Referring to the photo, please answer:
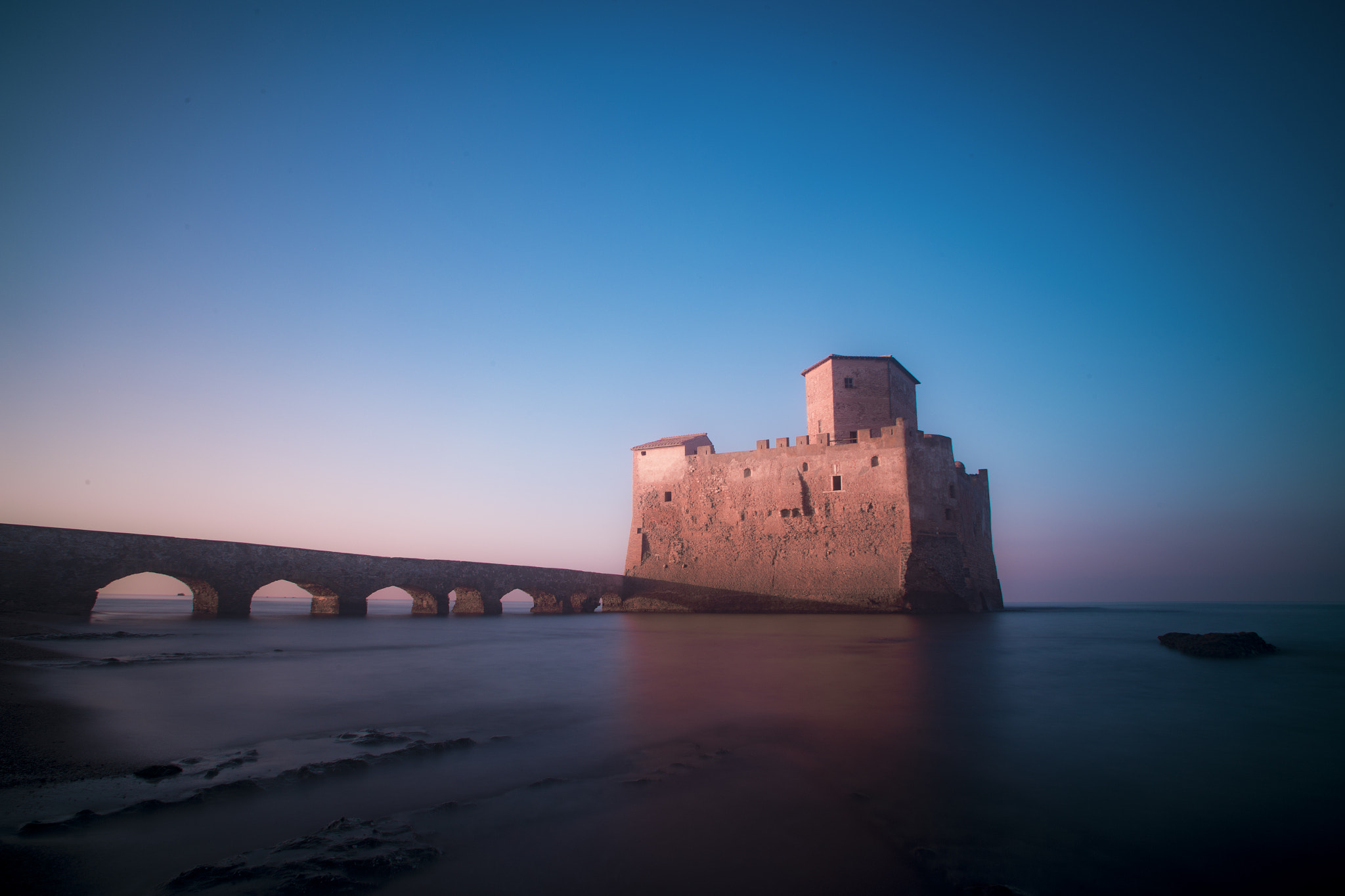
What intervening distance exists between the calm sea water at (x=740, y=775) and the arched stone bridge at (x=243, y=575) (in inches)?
361

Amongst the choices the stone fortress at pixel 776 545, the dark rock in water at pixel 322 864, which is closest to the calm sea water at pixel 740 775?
the dark rock in water at pixel 322 864

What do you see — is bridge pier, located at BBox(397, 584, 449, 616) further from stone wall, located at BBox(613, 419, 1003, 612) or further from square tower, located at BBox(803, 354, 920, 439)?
square tower, located at BBox(803, 354, 920, 439)

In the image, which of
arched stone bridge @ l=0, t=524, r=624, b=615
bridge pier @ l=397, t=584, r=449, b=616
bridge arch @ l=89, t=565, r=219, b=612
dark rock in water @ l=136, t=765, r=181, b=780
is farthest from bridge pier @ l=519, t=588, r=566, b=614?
dark rock in water @ l=136, t=765, r=181, b=780

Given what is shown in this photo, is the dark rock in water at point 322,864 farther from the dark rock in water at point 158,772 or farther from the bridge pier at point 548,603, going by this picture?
the bridge pier at point 548,603

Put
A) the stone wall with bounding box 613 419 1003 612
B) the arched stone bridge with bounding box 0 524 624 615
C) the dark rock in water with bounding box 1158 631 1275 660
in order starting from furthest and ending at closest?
the stone wall with bounding box 613 419 1003 612
the arched stone bridge with bounding box 0 524 624 615
the dark rock in water with bounding box 1158 631 1275 660

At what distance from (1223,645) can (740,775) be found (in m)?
12.2

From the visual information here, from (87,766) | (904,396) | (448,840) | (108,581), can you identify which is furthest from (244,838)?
(904,396)

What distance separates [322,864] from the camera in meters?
2.37

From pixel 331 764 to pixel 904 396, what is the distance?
2985 cm

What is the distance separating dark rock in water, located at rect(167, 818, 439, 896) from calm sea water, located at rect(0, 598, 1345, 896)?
0.10 metres

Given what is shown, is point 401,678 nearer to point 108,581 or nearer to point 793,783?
point 793,783

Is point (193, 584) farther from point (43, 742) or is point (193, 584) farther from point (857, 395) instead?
point (857, 395)

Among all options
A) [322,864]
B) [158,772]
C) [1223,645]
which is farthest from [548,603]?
[322,864]

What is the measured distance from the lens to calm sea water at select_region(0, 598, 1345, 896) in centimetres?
250
